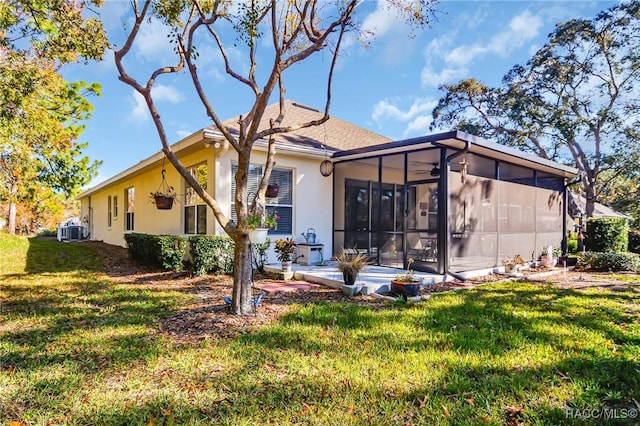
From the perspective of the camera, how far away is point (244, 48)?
576 centimetres

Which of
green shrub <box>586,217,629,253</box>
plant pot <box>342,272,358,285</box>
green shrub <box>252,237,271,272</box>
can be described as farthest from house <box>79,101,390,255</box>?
green shrub <box>586,217,629,253</box>

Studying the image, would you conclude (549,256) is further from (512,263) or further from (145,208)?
(145,208)

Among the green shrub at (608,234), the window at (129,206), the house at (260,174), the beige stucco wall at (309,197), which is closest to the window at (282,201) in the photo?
the house at (260,174)

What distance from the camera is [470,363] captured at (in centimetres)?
317

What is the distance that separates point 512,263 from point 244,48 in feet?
26.1

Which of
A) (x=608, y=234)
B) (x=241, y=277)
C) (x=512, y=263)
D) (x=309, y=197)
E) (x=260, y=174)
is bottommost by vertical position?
(x=512, y=263)

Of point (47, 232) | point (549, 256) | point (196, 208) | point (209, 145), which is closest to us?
point (209, 145)

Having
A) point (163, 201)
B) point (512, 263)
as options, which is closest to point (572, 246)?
point (512, 263)

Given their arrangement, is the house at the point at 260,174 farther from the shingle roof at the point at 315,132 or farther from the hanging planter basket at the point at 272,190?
the hanging planter basket at the point at 272,190

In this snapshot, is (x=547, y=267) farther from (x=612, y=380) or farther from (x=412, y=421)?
(x=412, y=421)

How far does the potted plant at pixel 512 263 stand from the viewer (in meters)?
8.63

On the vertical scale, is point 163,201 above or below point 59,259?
above

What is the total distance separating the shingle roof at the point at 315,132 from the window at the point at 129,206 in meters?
7.61

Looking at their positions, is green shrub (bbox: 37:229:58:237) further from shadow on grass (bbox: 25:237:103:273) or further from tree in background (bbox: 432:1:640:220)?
tree in background (bbox: 432:1:640:220)
